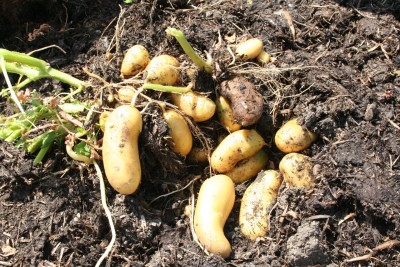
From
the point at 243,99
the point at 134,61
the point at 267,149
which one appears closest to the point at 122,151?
the point at 134,61

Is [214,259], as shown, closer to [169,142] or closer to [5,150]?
[169,142]

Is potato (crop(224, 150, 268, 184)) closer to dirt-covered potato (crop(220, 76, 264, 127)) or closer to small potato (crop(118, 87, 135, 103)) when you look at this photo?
dirt-covered potato (crop(220, 76, 264, 127))

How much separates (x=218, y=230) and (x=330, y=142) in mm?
866

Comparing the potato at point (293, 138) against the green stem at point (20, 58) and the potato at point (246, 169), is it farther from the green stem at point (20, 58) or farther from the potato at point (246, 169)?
the green stem at point (20, 58)

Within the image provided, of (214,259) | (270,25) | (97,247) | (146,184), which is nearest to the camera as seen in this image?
(214,259)

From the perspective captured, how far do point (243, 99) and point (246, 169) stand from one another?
1.53 ft

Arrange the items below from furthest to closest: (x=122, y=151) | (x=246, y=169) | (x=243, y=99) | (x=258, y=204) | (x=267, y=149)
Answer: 1. (x=267, y=149)
2. (x=246, y=169)
3. (x=243, y=99)
4. (x=258, y=204)
5. (x=122, y=151)

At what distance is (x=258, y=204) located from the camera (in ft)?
9.43

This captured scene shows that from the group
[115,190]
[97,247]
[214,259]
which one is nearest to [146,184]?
[115,190]

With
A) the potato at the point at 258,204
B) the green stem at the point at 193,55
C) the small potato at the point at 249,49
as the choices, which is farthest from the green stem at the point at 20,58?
the potato at the point at 258,204

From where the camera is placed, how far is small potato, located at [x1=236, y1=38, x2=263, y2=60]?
10.5 feet

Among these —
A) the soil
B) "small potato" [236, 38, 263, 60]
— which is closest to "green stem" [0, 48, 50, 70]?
the soil

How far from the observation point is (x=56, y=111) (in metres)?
2.90

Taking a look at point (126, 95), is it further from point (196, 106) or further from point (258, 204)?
point (258, 204)
